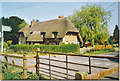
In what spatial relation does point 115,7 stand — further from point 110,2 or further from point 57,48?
point 57,48

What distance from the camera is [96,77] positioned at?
27.1 inches

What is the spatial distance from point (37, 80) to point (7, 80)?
1.53 ft

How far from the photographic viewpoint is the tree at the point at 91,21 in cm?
280

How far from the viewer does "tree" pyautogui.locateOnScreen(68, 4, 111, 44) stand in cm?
280

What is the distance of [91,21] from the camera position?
3041 millimetres

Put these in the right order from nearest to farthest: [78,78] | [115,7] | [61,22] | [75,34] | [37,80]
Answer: [78,78] < [115,7] < [37,80] < [75,34] < [61,22]

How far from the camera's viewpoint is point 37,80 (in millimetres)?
1704

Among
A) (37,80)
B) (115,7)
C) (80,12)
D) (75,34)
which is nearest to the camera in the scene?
(115,7)

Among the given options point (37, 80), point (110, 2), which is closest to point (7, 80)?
point (37, 80)

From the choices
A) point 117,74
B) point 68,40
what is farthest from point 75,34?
point 117,74

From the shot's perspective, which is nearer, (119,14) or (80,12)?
(119,14)

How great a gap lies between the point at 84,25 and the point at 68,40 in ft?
2.06

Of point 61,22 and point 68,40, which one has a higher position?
point 61,22

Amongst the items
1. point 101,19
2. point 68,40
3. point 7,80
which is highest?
point 101,19
